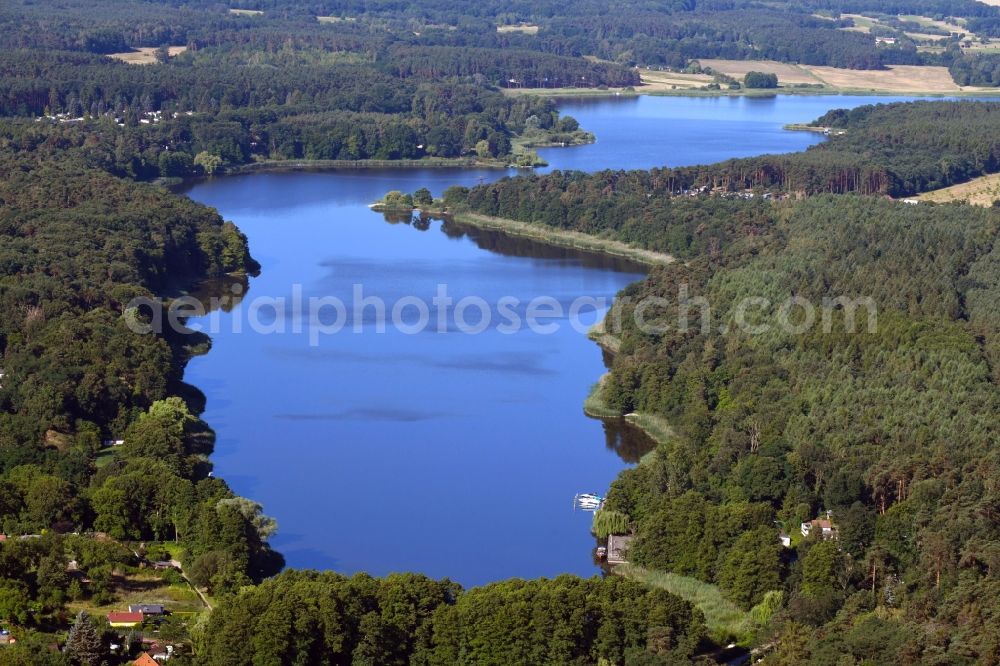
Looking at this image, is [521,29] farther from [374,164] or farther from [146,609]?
[146,609]

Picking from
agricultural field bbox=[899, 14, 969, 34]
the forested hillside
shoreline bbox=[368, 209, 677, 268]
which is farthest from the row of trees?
agricultural field bbox=[899, 14, 969, 34]

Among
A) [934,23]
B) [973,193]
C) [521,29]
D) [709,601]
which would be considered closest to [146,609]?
[709,601]

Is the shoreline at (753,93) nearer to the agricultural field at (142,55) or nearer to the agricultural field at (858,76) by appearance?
the agricultural field at (858,76)

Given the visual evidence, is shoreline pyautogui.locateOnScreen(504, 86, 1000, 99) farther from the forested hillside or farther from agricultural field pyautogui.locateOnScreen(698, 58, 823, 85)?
the forested hillside

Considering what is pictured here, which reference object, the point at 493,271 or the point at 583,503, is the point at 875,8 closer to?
the point at 493,271

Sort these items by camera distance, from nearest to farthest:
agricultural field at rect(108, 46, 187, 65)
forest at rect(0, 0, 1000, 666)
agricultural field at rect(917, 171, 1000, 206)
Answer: forest at rect(0, 0, 1000, 666) → agricultural field at rect(917, 171, 1000, 206) → agricultural field at rect(108, 46, 187, 65)
